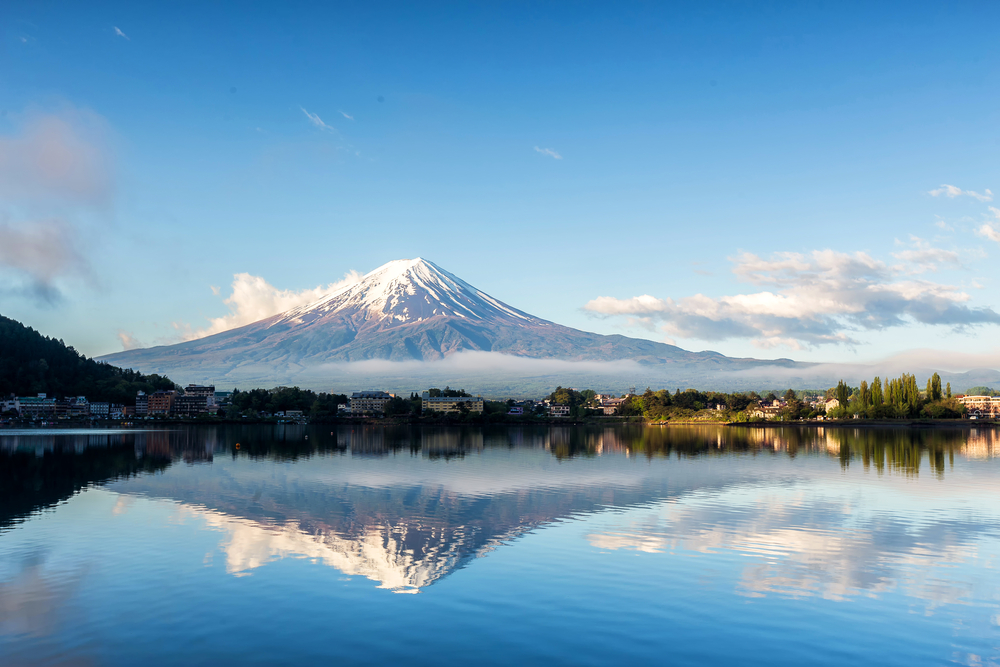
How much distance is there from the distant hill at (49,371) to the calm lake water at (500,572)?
119978 millimetres

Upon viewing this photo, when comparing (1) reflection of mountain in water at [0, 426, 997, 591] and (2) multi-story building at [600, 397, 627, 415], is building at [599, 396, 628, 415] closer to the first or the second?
(2) multi-story building at [600, 397, 627, 415]

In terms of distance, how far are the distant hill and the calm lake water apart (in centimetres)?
11998

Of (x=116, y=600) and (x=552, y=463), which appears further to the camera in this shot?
(x=552, y=463)

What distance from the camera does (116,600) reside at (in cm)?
1276

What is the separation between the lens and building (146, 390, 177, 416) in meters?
153

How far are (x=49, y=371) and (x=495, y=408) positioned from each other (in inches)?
3339

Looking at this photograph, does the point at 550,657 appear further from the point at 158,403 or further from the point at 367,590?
the point at 158,403

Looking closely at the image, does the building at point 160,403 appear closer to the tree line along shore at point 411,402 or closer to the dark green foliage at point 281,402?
the tree line along shore at point 411,402

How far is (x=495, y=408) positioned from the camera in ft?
446

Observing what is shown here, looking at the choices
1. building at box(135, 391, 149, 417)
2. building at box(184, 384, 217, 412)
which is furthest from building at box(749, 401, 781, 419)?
building at box(135, 391, 149, 417)

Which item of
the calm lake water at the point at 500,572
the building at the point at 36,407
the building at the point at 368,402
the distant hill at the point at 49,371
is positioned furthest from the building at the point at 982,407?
the building at the point at 36,407

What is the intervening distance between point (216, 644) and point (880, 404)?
113822mm

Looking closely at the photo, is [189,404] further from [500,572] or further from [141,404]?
[500,572]

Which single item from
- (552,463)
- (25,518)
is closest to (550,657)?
(25,518)
